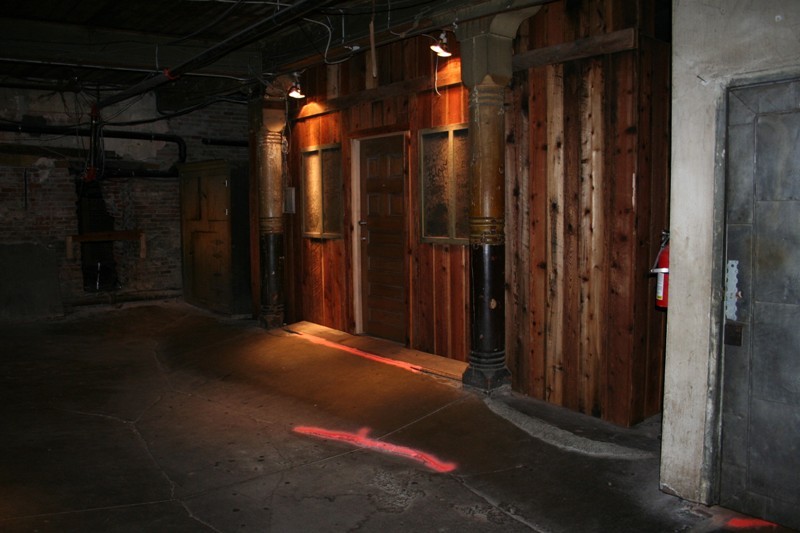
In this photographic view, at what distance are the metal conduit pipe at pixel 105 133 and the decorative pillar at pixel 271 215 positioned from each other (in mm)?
3192

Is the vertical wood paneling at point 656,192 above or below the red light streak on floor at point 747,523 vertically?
above

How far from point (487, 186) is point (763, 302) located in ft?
8.30

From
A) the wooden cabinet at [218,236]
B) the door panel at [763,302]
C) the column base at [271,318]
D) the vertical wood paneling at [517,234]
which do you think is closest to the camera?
the door panel at [763,302]

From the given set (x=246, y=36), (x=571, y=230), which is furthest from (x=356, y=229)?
(x=571, y=230)

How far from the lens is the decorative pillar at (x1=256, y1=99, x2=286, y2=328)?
8.24m

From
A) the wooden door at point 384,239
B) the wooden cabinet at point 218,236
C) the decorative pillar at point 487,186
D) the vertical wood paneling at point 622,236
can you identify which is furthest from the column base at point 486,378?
the wooden cabinet at point 218,236

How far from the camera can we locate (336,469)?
169 inches

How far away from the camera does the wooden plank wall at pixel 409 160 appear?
619 centimetres

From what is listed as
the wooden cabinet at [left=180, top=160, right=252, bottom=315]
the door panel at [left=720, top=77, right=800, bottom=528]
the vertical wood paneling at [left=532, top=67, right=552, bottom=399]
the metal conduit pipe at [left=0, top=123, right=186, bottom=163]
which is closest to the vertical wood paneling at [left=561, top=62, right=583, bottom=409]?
the vertical wood paneling at [left=532, top=67, right=552, bottom=399]

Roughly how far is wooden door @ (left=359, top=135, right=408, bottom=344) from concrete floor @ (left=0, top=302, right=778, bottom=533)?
0.36 m

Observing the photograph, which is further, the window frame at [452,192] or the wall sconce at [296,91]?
the wall sconce at [296,91]

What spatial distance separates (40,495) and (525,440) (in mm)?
3112

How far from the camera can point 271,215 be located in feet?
27.3

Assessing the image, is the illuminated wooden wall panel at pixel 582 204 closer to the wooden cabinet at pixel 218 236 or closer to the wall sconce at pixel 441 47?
the wall sconce at pixel 441 47
